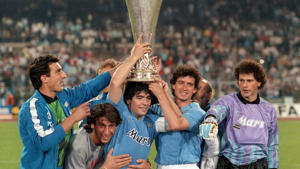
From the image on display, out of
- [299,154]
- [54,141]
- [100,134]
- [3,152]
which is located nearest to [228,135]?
[100,134]

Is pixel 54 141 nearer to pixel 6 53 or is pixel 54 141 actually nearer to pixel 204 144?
pixel 204 144

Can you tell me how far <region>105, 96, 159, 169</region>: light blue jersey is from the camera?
10.8 ft

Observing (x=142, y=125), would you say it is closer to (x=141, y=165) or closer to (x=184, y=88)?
(x=141, y=165)

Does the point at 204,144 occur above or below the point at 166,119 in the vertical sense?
below

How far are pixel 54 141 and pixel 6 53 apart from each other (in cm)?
1890

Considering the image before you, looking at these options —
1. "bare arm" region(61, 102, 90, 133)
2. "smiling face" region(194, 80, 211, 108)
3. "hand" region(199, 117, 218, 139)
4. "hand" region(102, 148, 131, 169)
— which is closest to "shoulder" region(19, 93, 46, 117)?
"bare arm" region(61, 102, 90, 133)

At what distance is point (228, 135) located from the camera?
3477 millimetres

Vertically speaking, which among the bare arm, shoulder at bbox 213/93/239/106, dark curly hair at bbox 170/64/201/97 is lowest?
the bare arm

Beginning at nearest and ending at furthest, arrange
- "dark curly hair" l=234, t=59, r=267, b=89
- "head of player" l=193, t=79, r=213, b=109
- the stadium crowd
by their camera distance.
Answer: "dark curly hair" l=234, t=59, r=267, b=89 < "head of player" l=193, t=79, r=213, b=109 < the stadium crowd

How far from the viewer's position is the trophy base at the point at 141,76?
10.5 feet

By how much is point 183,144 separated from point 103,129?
0.67 meters

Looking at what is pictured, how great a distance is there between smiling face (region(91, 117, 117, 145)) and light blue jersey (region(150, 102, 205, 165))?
470 millimetres

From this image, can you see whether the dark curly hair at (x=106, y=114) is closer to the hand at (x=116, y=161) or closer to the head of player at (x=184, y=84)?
the hand at (x=116, y=161)

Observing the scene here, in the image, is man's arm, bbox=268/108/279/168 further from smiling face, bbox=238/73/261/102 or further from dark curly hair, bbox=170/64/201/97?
dark curly hair, bbox=170/64/201/97
